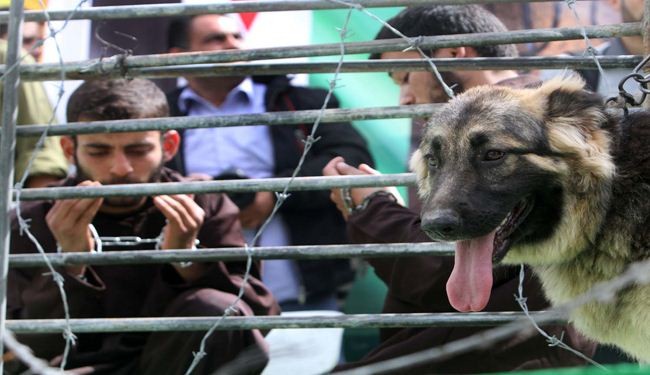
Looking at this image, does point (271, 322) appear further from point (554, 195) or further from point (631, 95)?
point (631, 95)

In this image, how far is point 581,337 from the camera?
4.36 meters

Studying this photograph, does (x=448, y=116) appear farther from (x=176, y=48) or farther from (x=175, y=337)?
(x=176, y=48)

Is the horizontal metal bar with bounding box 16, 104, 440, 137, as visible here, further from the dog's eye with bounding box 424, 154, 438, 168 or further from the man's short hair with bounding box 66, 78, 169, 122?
the man's short hair with bounding box 66, 78, 169, 122

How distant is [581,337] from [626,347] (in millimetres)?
641

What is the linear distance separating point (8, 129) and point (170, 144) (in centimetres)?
113

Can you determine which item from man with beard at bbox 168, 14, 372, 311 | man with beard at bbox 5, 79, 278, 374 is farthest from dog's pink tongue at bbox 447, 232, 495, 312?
man with beard at bbox 168, 14, 372, 311

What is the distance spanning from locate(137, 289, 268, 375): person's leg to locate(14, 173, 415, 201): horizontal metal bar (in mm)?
586

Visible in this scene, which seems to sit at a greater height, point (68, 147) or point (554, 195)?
point (554, 195)

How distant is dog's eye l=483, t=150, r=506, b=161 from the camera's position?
363 cm

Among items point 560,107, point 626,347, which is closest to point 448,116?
point 560,107

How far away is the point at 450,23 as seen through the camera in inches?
194

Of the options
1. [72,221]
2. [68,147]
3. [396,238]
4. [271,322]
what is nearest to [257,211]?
[68,147]

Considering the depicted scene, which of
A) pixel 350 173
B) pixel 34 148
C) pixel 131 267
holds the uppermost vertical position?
pixel 350 173

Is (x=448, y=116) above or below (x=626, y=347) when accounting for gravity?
above
